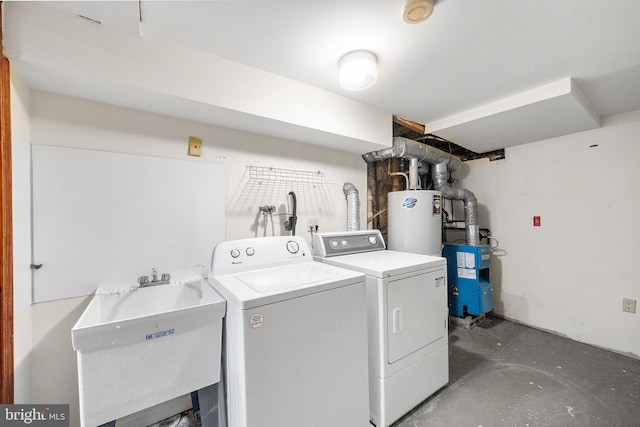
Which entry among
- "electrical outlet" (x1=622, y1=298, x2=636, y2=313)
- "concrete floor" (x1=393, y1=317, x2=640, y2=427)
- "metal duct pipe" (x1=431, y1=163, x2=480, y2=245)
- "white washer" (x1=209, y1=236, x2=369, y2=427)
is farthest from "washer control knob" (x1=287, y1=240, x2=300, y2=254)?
"electrical outlet" (x1=622, y1=298, x2=636, y2=313)

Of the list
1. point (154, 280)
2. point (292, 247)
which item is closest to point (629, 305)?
point (292, 247)

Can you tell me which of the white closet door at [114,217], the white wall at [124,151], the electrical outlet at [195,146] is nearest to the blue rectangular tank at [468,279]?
the white wall at [124,151]

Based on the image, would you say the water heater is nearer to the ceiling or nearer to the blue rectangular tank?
the blue rectangular tank

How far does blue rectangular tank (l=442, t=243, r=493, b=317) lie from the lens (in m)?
2.81

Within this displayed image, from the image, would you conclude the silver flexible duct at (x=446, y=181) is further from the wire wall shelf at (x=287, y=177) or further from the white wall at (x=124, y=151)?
the white wall at (x=124, y=151)

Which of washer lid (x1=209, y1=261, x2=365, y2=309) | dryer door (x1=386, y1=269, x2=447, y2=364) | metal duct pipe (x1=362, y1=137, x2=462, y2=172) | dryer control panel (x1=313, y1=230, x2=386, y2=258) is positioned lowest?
dryer door (x1=386, y1=269, x2=447, y2=364)

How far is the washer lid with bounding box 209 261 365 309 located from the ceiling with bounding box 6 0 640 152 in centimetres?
136

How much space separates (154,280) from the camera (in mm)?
1571

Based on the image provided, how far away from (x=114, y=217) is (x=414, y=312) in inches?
78.9

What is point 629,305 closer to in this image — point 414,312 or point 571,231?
point 571,231

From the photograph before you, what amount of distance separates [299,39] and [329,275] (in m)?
1.37

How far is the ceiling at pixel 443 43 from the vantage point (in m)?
1.19

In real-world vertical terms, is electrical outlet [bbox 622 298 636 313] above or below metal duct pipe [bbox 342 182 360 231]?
below

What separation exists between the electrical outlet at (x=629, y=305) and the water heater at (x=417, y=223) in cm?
173
